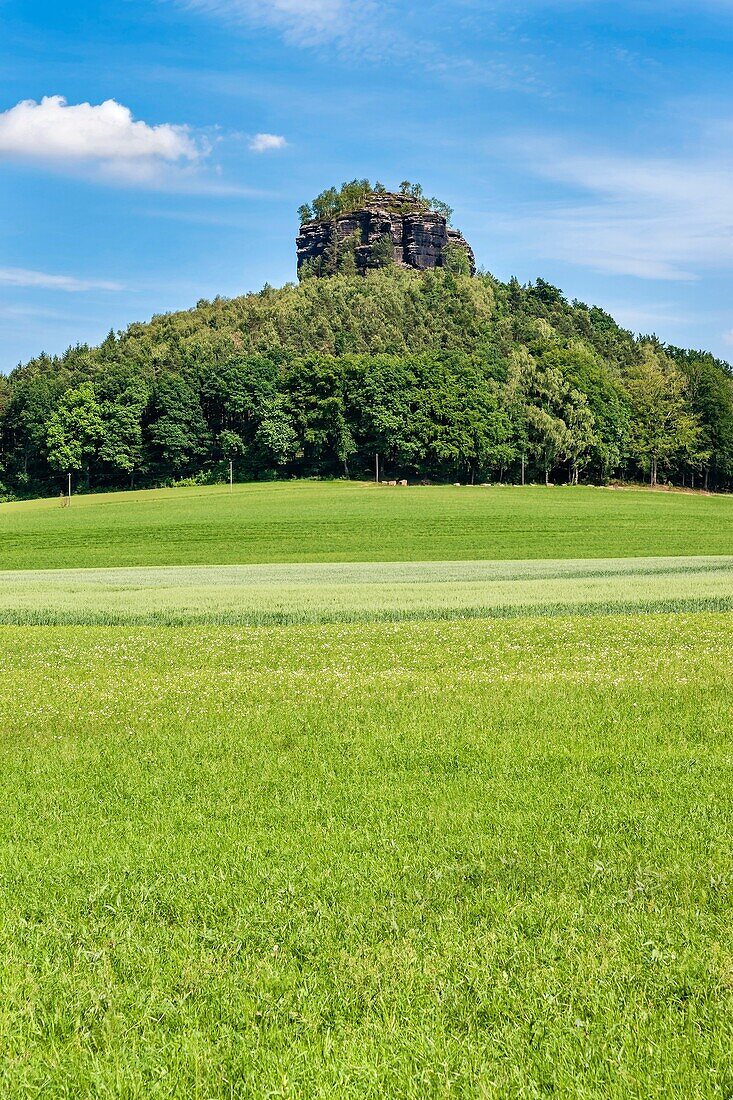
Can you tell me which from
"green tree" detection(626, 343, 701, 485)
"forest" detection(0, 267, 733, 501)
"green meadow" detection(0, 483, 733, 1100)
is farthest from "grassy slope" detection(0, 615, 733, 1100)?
"green tree" detection(626, 343, 701, 485)

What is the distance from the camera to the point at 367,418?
4769 inches

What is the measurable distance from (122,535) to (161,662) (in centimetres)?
4596

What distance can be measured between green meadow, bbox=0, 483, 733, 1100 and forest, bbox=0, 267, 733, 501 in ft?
342

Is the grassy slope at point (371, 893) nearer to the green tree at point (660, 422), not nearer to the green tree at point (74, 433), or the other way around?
the green tree at point (74, 433)

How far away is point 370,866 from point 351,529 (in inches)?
2141

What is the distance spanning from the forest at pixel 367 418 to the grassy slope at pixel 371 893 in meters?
108

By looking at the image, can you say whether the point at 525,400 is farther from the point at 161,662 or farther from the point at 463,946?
the point at 463,946

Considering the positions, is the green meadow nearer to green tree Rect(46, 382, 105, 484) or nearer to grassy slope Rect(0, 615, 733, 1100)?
grassy slope Rect(0, 615, 733, 1100)

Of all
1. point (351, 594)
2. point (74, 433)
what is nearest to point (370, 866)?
point (351, 594)

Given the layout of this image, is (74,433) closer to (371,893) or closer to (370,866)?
(370,866)

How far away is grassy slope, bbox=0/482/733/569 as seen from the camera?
50719 mm

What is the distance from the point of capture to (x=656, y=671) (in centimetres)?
1341

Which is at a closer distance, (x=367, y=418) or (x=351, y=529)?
(x=351, y=529)

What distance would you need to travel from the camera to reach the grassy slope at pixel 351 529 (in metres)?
50.7
